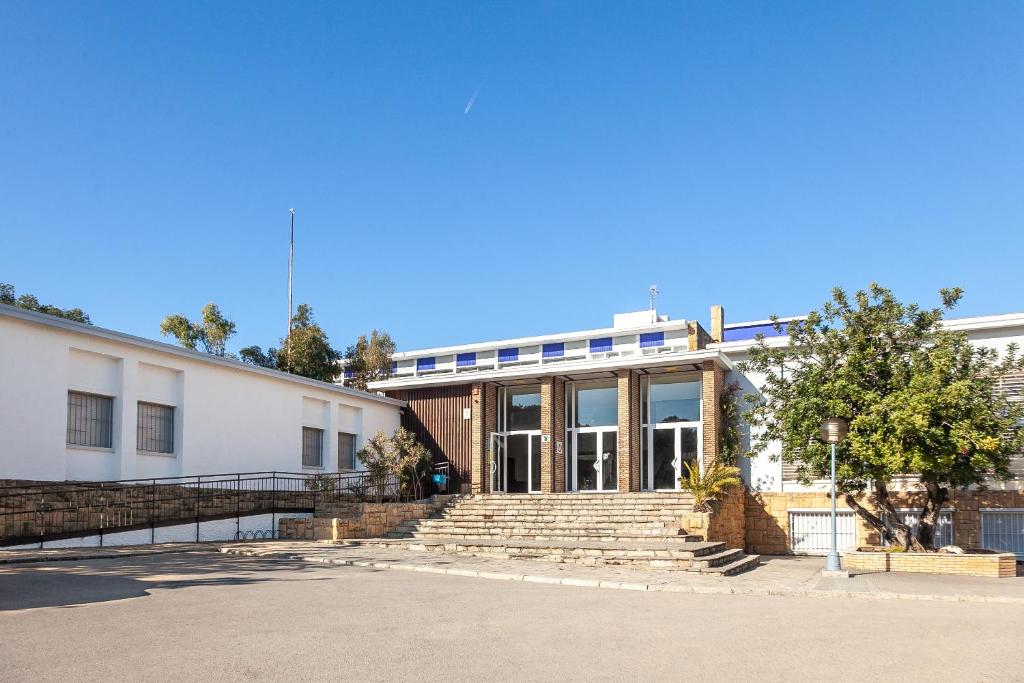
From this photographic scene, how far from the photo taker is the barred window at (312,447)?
27016mm

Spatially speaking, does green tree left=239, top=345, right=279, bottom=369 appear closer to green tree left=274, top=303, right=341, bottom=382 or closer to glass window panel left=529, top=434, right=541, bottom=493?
green tree left=274, top=303, right=341, bottom=382

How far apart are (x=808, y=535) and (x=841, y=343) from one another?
6570 millimetres

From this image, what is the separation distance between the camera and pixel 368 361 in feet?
154

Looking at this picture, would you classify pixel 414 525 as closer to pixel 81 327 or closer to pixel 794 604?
pixel 81 327

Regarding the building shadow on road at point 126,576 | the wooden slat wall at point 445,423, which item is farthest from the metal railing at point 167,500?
the building shadow on road at point 126,576

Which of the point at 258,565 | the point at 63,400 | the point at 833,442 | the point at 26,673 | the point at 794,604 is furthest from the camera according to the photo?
the point at 63,400

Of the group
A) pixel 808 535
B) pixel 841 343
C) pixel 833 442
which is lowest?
pixel 808 535

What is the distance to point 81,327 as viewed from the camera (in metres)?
19.7

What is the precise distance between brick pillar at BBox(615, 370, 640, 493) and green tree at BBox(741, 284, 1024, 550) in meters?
5.63

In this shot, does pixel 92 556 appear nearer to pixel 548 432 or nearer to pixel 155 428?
pixel 155 428

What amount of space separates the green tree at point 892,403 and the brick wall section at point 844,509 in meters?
1.52

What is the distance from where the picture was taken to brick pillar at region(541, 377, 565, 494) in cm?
2688

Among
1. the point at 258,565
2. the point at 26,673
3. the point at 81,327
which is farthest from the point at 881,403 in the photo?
the point at 81,327

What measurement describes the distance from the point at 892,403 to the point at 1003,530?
7.05 m
